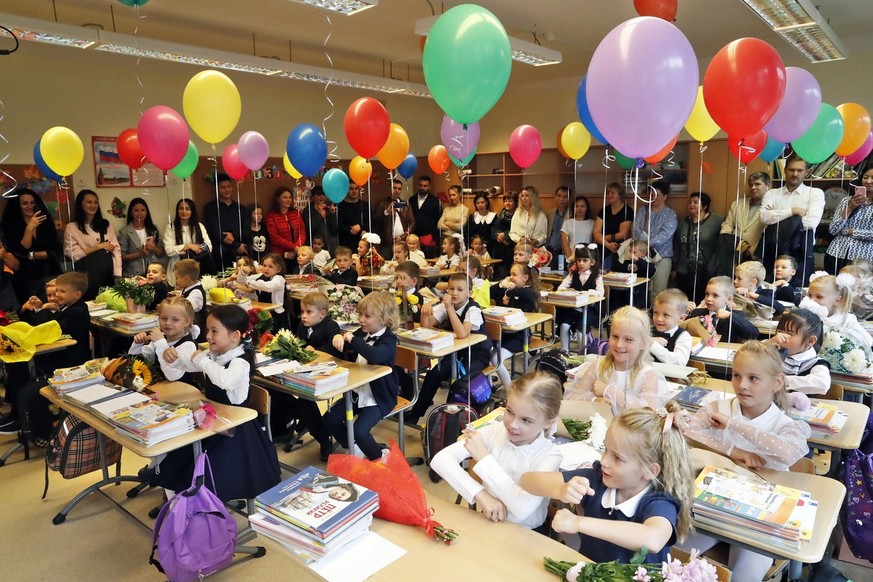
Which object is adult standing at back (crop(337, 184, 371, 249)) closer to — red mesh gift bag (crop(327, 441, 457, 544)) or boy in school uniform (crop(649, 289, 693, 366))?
boy in school uniform (crop(649, 289, 693, 366))

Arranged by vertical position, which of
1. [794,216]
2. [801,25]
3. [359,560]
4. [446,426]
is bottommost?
[446,426]

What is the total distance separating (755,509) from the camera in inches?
64.1

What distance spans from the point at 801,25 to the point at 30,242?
23.6 ft

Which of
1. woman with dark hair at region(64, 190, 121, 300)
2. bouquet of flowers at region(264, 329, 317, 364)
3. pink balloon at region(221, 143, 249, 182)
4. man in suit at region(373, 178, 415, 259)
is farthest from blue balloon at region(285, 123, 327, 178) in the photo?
man in suit at region(373, 178, 415, 259)

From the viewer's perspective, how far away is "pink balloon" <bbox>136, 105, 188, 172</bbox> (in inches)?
166

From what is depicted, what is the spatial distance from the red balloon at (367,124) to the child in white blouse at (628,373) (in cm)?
263

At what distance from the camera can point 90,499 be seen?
10.5 feet

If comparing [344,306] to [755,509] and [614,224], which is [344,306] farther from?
[614,224]

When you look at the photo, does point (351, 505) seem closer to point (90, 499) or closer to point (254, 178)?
point (90, 499)

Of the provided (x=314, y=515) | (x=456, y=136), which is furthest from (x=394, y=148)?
(x=314, y=515)

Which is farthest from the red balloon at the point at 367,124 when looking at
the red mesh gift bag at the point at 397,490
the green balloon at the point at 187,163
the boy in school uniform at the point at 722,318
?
→ the red mesh gift bag at the point at 397,490

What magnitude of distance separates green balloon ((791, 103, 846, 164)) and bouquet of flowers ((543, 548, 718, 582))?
407cm

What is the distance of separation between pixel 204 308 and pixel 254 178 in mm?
3601

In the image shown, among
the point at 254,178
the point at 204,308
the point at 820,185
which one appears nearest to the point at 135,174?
the point at 254,178
